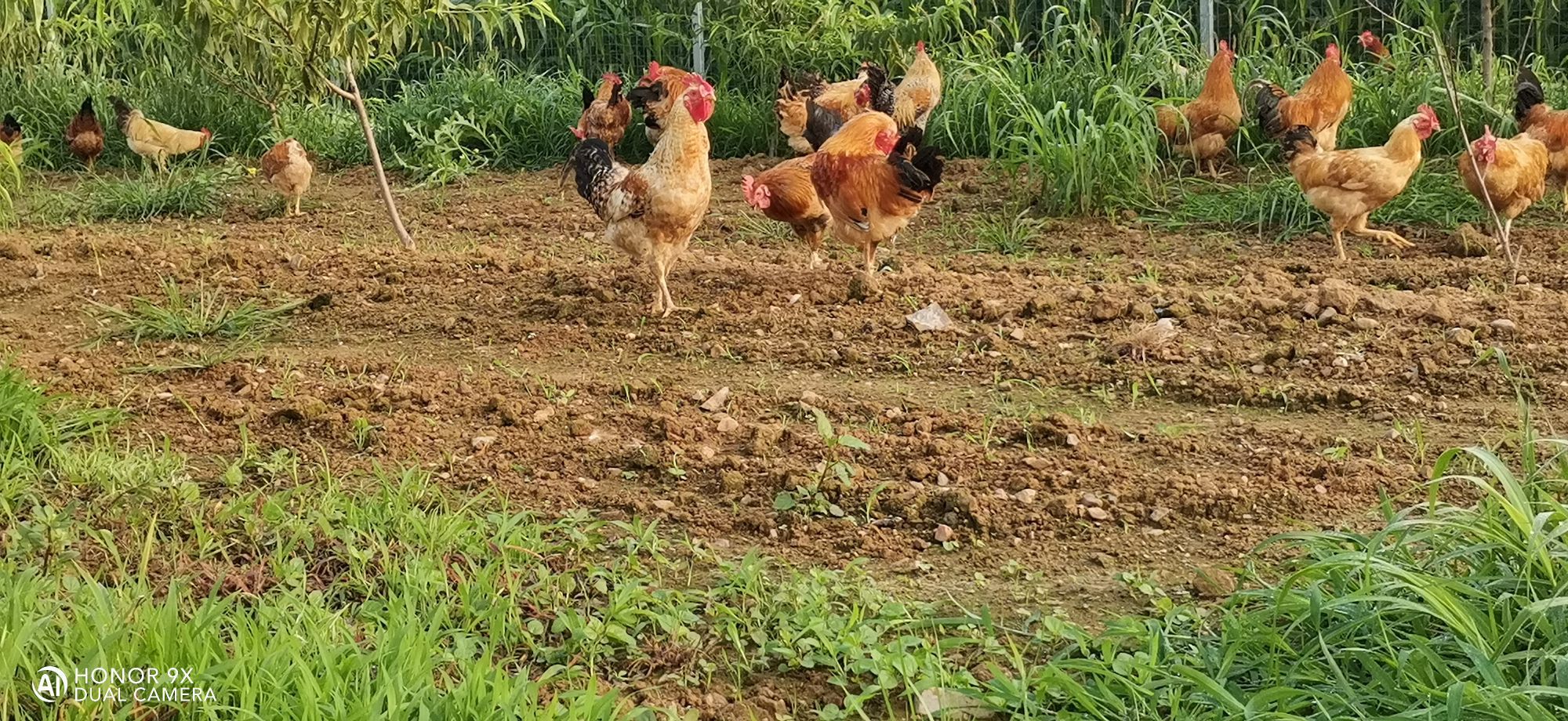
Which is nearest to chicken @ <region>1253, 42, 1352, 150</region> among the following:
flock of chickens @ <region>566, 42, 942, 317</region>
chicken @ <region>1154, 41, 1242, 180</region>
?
chicken @ <region>1154, 41, 1242, 180</region>

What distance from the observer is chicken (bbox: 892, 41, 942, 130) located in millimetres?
8594

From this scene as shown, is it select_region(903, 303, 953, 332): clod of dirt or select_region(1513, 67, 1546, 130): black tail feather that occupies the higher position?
select_region(1513, 67, 1546, 130): black tail feather

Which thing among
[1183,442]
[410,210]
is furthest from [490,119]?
[1183,442]

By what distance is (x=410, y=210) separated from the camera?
8.30 m

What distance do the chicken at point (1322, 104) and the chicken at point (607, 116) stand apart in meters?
4.32

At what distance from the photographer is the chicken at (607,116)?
9.09 meters

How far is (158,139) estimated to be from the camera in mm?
9273

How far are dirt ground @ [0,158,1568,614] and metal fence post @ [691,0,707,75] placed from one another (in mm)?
4941

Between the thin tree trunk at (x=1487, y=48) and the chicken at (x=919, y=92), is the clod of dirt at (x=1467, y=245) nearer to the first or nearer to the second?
the thin tree trunk at (x=1487, y=48)

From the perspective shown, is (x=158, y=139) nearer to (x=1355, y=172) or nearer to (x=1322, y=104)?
(x=1322, y=104)

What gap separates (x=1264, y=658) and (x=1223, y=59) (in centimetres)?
596

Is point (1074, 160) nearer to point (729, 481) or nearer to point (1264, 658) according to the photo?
point (729, 481)

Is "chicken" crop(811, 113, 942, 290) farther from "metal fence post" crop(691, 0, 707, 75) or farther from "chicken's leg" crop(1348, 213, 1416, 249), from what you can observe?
"metal fence post" crop(691, 0, 707, 75)

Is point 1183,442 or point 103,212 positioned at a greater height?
point 1183,442
